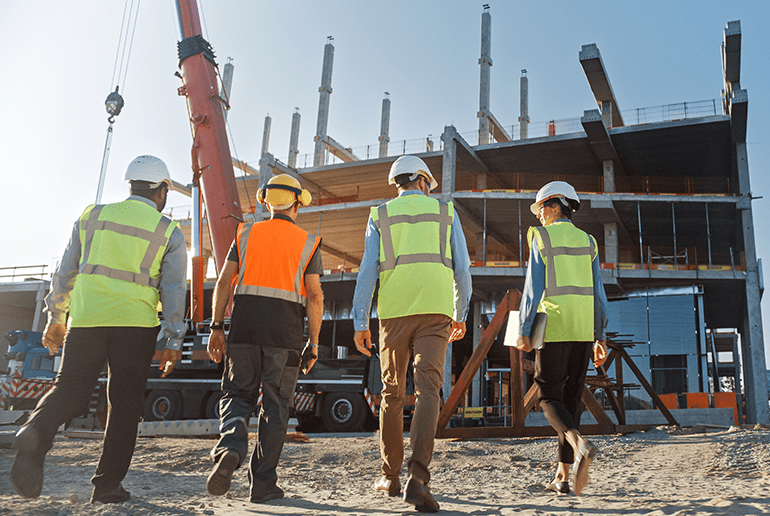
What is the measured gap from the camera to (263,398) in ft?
9.61

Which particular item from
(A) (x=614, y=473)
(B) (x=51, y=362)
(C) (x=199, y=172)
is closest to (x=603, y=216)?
(C) (x=199, y=172)

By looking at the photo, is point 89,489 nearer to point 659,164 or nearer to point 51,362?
point 51,362

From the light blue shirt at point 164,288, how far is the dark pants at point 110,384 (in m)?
0.17

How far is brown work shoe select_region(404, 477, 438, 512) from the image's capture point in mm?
2504

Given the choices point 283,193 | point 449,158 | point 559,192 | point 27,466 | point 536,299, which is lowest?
point 27,466

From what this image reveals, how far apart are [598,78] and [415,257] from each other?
25276 mm

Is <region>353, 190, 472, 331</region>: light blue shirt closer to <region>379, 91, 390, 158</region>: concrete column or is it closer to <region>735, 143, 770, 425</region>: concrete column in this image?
<region>735, 143, 770, 425</region>: concrete column

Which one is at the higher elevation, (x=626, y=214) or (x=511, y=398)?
(x=626, y=214)

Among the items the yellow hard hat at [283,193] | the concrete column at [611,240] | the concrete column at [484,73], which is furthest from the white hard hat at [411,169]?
the concrete column at [484,73]

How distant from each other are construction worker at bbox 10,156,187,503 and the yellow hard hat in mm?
538

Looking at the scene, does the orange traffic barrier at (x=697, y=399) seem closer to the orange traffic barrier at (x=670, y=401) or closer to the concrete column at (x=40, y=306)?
the orange traffic barrier at (x=670, y=401)

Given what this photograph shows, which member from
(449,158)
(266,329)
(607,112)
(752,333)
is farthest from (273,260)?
(607,112)

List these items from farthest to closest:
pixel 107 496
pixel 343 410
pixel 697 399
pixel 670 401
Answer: pixel 670 401
pixel 697 399
pixel 343 410
pixel 107 496

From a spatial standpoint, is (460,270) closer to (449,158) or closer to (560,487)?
(560,487)
